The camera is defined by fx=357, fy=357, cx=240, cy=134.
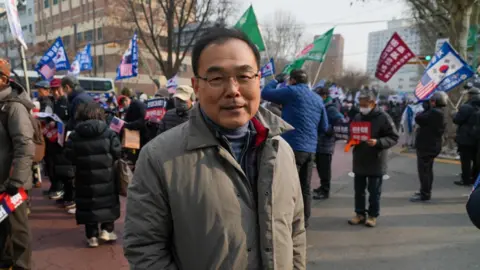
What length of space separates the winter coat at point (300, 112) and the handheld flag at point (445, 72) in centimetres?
445

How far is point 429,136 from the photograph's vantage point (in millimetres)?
5867

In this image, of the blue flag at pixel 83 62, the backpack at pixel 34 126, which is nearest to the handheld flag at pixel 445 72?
the backpack at pixel 34 126

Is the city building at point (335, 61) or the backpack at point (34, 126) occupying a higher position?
the city building at point (335, 61)

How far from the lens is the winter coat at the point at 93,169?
13.3 ft

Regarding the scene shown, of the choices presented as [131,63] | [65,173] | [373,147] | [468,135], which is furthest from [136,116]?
[468,135]

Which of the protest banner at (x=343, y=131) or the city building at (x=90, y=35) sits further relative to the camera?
the city building at (x=90, y=35)

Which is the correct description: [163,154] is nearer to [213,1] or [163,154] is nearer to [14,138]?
[14,138]

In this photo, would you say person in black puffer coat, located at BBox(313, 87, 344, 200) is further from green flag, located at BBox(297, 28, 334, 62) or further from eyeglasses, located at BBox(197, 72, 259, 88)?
eyeglasses, located at BBox(197, 72, 259, 88)

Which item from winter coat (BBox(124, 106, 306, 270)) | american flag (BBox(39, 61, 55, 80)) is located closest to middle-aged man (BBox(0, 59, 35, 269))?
winter coat (BBox(124, 106, 306, 270))

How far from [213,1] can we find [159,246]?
19.9 meters

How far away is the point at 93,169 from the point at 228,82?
10.3ft

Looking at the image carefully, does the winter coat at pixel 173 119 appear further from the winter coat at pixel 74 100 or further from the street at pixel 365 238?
the street at pixel 365 238

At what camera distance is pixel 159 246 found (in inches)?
57.1

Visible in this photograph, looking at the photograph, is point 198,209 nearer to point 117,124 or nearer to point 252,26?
point 117,124
